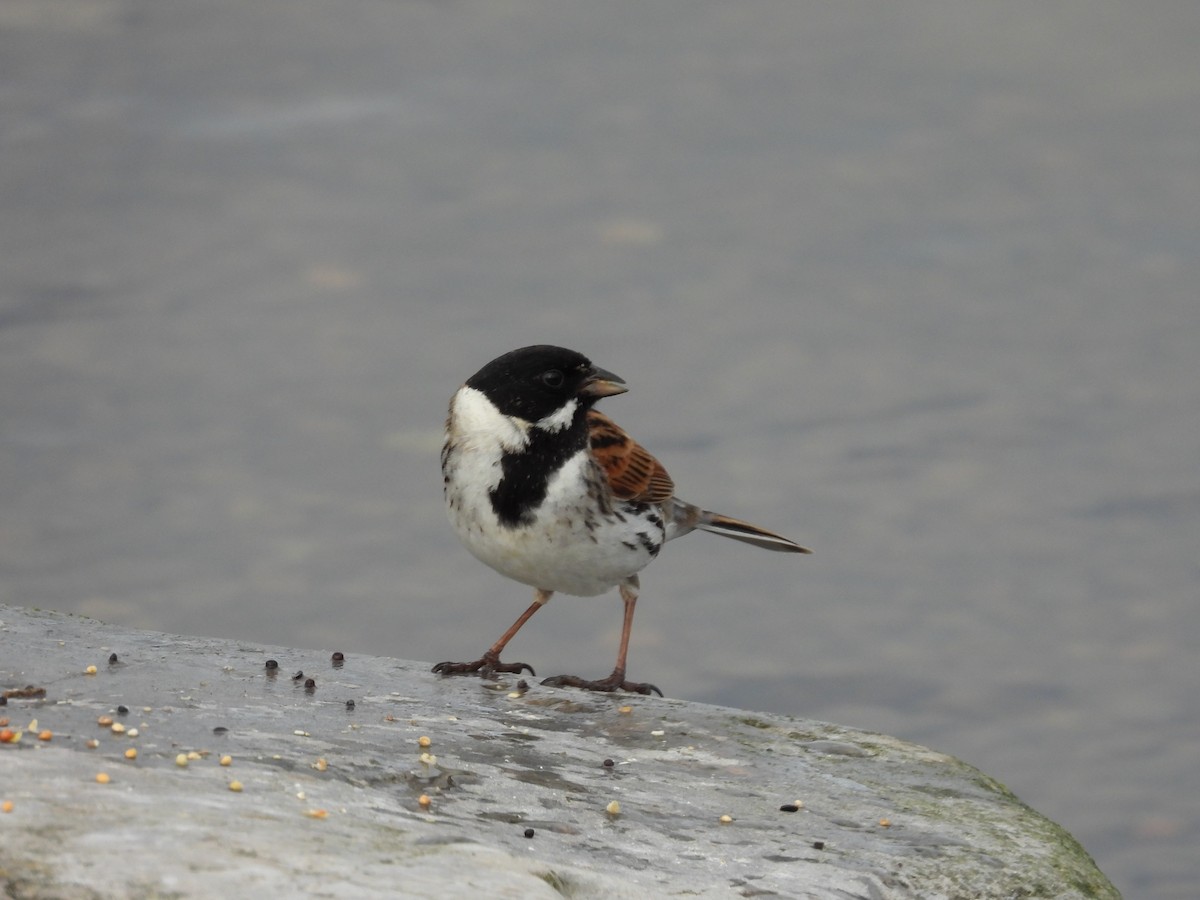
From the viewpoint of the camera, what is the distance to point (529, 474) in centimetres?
613

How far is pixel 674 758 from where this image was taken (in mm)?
5039

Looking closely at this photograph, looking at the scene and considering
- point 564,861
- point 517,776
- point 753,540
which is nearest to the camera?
point 564,861

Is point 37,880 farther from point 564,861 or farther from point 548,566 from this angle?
point 548,566

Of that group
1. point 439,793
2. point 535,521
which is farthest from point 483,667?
point 439,793

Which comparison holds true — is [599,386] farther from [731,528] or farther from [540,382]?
[731,528]

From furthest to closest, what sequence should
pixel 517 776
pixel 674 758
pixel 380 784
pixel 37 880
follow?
pixel 674 758 → pixel 517 776 → pixel 380 784 → pixel 37 880

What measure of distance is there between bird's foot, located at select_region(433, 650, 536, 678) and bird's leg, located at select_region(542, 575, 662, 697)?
0.28 metres

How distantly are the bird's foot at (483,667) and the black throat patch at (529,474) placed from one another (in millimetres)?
582

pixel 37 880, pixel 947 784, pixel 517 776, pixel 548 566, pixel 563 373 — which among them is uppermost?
pixel 563 373

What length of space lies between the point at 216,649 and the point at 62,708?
1.33 meters

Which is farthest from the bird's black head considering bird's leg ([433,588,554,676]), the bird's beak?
bird's leg ([433,588,554,676])

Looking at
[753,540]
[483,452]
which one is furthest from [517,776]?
[753,540]

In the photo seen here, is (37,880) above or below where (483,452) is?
below

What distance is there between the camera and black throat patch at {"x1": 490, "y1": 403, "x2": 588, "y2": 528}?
606 cm
